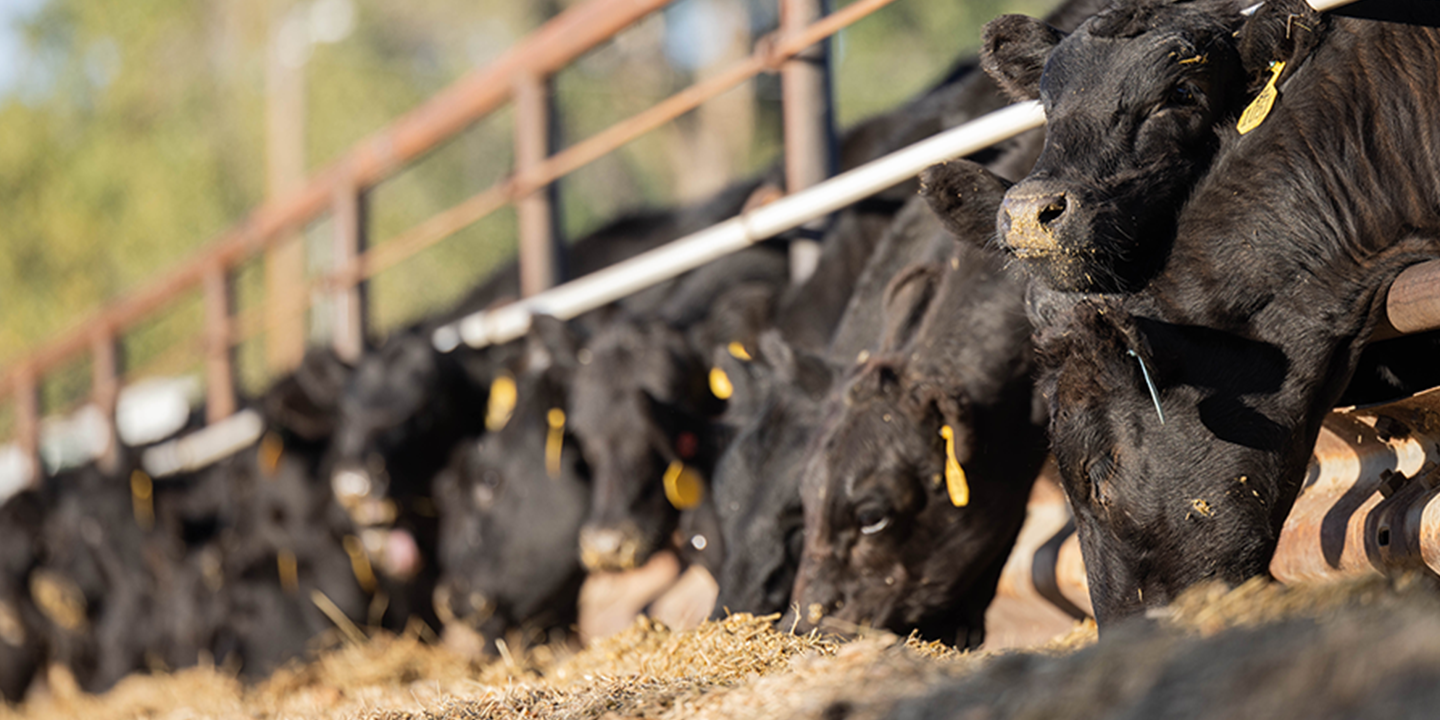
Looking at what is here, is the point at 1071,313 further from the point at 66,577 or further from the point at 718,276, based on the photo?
the point at 66,577

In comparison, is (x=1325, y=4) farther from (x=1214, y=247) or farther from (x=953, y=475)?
(x=953, y=475)

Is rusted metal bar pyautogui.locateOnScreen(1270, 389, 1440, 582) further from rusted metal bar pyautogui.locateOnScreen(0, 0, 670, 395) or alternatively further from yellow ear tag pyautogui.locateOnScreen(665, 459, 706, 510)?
rusted metal bar pyautogui.locateOnScreen(0, 0, 670, 395)

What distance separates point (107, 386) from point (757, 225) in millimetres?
8289

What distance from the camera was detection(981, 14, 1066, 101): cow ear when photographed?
A: 2.96 meters

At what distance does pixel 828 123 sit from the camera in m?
4.91

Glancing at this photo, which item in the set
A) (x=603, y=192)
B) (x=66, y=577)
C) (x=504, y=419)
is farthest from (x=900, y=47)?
(x=504, y=419)

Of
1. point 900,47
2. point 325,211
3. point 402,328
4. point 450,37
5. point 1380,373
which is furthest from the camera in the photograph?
point 450,37

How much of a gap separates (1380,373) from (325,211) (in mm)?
7244

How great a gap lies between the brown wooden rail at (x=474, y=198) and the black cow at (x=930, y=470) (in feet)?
3.72

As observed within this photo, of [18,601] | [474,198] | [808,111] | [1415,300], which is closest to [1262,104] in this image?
[1415,300]

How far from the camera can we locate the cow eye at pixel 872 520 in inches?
133

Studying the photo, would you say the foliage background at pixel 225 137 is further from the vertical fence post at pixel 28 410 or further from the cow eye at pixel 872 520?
the cow eye at pixel 872 520

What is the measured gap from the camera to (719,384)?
16.3 ft

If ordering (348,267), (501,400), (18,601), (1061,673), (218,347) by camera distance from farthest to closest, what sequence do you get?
(18,601), (218,347), (348,267), (501,400), (1061,673)
